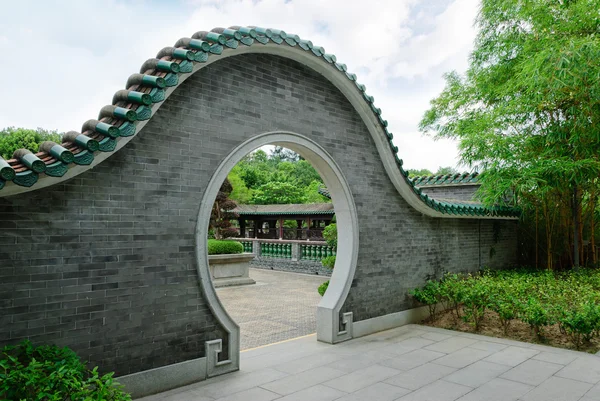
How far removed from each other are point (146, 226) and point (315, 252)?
9.91 metres

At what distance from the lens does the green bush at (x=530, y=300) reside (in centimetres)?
536

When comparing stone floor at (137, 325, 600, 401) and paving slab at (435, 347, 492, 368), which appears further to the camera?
paving slab at (435, 347, 492, 368)

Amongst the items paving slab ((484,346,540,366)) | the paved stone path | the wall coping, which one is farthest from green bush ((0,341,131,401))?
the wall coping

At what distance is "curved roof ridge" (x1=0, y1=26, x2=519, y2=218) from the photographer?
2947mm

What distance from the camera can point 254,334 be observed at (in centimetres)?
633

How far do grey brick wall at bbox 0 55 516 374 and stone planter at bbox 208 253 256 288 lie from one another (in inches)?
235

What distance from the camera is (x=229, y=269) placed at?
11312 millimetres

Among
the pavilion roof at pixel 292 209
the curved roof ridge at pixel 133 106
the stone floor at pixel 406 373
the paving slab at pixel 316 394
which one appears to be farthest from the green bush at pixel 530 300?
the pavilion roof at pixel 292 209

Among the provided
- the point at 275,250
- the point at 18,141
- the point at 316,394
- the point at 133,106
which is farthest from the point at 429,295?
the point at 18,141

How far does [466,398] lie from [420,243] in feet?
10.5

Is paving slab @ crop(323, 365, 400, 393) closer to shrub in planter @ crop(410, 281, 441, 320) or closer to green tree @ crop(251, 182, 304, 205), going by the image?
shrub in planter @ crop(410, 281, 441, 320)

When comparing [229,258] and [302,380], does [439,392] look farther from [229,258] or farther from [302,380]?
[229,258]

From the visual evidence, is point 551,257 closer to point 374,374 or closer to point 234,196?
point 374,374

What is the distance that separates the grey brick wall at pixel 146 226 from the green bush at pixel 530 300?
1829 mm
